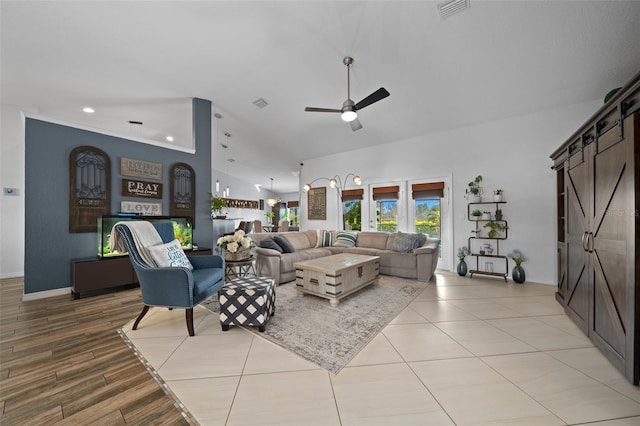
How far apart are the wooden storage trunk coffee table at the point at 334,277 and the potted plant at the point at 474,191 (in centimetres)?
248

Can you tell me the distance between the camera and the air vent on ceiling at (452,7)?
2.43 meters

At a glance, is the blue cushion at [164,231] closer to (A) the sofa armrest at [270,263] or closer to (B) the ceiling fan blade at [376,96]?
(A) the sofa armrest at [270,263]

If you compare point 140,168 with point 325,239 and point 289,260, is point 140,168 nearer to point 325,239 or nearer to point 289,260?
point 289,260

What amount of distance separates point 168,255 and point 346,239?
3788mm

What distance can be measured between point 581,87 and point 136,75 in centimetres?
677

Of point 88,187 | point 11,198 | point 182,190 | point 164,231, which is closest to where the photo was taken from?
point 164,231

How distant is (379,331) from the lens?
7.62 ft

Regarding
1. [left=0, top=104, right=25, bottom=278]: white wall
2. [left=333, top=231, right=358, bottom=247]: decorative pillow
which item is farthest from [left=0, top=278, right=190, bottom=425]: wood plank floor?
[left=333, top=231, right=358, bottom=247]: decorative pillow

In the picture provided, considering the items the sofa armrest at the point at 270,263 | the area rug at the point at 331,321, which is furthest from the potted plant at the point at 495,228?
the sofa armrest at the point at 270,263

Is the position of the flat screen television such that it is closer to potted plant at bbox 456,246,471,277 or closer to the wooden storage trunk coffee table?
the wooden storage trunk coffee table

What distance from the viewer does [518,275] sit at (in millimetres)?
3979

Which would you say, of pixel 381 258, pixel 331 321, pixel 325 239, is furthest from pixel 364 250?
pixel 331 321

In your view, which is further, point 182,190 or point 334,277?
point 182,190

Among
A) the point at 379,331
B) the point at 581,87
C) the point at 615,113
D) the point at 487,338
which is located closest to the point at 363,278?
the point at 379,331
